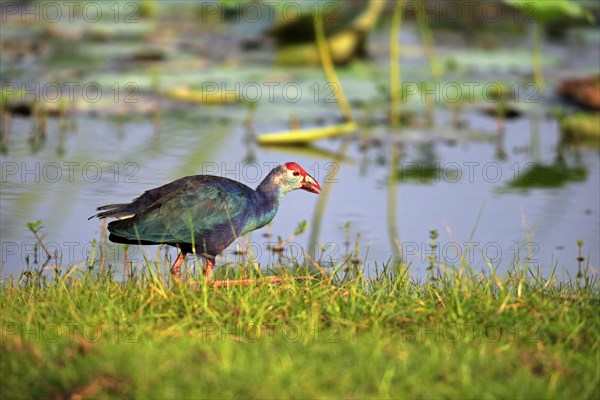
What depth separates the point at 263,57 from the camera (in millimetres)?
12875

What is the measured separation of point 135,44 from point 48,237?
696 centimetres

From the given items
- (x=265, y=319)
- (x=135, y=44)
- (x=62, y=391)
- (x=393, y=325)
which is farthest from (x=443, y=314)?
(x=135, y=44)

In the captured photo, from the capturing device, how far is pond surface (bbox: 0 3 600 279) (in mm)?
6562

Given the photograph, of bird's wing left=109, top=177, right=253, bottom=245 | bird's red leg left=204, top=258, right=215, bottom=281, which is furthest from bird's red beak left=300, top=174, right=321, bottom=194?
bird's red leg left=204, top=258, right=215, bottom=281

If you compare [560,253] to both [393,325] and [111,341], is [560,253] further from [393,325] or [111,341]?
[111,341]

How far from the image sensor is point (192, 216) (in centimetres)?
527

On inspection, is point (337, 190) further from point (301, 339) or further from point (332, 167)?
point (301, 339)

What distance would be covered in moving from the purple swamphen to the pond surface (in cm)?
70

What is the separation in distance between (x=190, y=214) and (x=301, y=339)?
1094mm

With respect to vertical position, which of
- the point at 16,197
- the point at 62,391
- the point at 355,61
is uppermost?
the point at 355,61

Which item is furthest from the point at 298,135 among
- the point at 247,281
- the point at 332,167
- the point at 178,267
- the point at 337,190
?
the point at 247,281

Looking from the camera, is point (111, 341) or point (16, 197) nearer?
point (111, 341)

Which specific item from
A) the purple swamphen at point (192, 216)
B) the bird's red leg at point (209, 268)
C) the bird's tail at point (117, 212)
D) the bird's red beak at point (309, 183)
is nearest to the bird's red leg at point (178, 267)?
the purple swamphen at point (192, 216)

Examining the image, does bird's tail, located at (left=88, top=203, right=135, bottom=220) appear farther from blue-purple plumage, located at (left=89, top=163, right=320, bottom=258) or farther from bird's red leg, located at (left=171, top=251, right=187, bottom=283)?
bird's red leg, located at (left=171, top=251, right=187, bottom=283)
